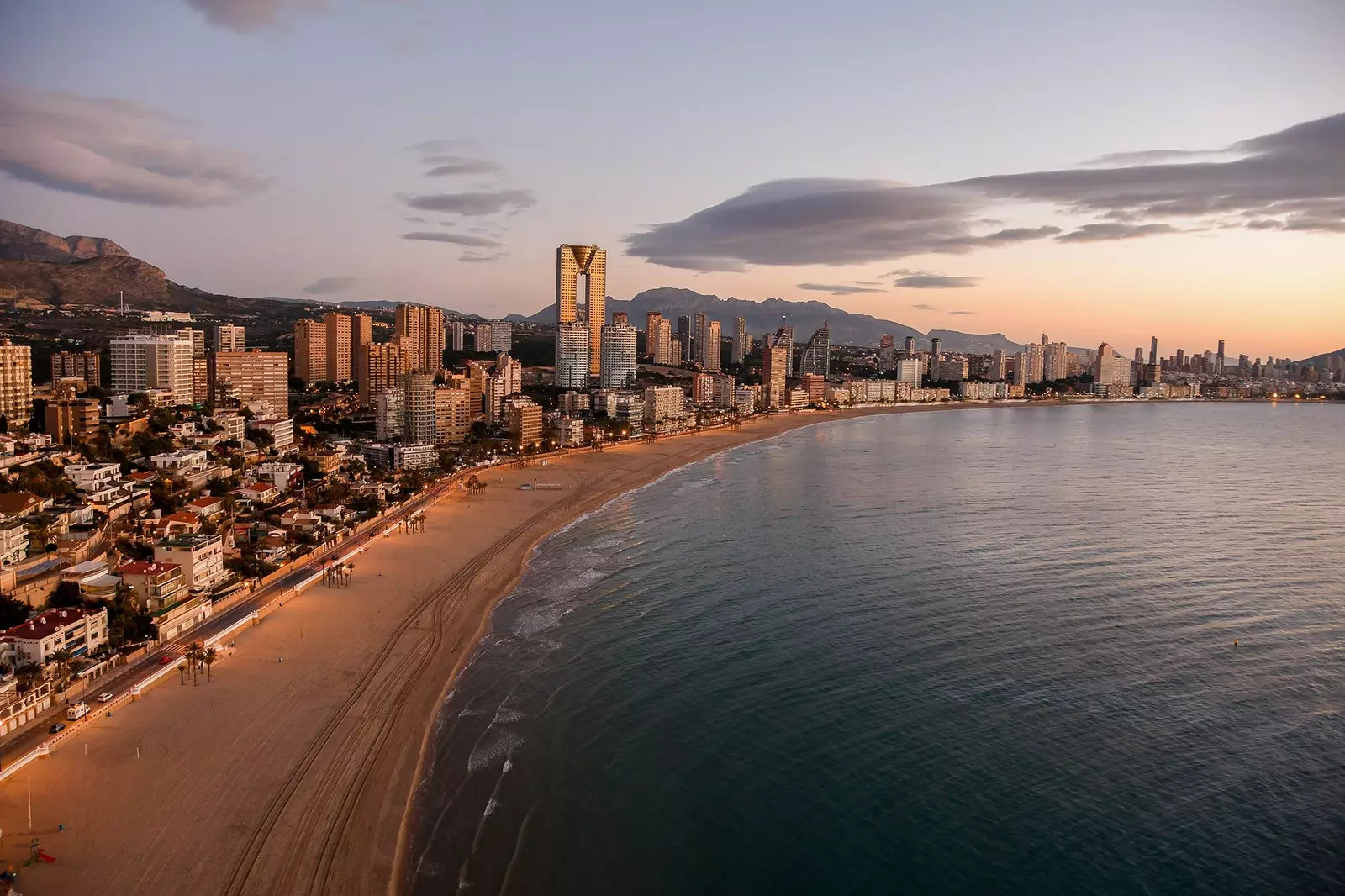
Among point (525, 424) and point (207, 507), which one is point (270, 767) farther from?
point (525, 424)

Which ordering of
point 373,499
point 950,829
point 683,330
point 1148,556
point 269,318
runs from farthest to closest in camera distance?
point 683,330, point 269,318, point 373,499, point 1148,556, point 950,829

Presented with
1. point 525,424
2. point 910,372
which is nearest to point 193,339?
point 525,424

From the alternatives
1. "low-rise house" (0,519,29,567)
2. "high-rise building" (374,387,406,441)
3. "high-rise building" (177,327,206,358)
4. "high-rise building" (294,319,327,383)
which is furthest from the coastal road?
"high-rise building" (294,319,327,383)

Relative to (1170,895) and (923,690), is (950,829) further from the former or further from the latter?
(923,690)

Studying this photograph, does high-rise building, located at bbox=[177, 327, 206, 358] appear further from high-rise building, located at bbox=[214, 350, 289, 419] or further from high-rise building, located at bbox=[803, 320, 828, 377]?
high-rise building, located at bbox=[803, 320, 828, 377]

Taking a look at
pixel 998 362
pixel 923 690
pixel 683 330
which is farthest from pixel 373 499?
pixel 998 362

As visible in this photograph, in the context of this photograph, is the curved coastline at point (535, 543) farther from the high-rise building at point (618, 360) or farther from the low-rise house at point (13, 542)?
the high-rise building at point (618, 360)

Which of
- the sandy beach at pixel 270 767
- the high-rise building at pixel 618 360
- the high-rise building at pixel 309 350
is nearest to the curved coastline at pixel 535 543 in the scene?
the sandy beach at pixel 270 767
